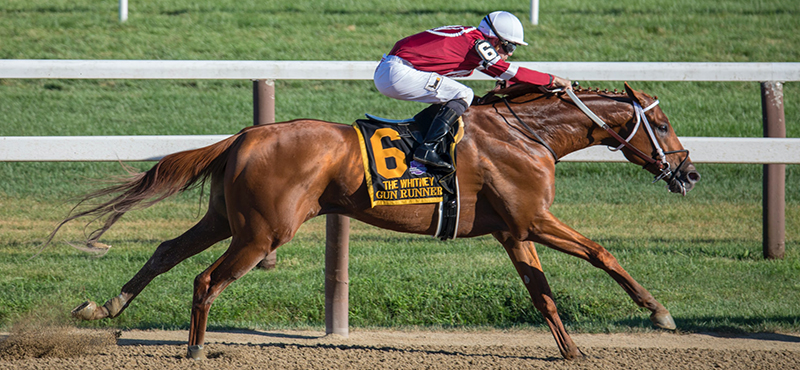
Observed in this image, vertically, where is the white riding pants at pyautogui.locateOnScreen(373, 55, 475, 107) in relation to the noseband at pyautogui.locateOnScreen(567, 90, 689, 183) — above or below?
above

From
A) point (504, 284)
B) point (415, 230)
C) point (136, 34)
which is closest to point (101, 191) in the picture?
point (415, 230)

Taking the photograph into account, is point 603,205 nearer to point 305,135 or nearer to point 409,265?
point 409,265

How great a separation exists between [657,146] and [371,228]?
368 cm

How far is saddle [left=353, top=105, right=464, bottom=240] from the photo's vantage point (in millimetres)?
4273

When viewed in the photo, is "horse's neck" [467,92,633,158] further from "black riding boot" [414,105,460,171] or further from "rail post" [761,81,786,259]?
"rail post" [761,81,786,259]

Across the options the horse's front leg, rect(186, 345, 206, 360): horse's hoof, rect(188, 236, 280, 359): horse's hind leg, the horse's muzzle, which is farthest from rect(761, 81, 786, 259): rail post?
rect(186, 345, 206, 360): horse's hoof

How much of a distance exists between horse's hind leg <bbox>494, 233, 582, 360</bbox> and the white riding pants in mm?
889

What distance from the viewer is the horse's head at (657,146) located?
464 cm

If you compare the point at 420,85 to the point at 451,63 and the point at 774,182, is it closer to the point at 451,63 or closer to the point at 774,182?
the point at 451,63

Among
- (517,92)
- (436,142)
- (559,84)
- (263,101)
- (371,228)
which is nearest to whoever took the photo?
(436,142)

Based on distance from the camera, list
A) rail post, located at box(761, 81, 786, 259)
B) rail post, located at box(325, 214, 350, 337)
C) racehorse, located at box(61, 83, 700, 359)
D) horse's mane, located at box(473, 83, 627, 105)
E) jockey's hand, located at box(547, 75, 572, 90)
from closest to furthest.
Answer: racehorse, located at box(61, 83, 700, 359) < jockey's hand, located at box(547, 75, 572, 90) < horse's mane, located at box(473, 83, 627, 105) < rail post, located at box(325, 214, 350, 337) < rail post, located at box(761, 81, 786, 259)

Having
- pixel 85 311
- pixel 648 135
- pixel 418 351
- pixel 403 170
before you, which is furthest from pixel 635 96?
pixel 85 311

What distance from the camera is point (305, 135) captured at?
14.1 feet

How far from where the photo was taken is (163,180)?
4473 mm
